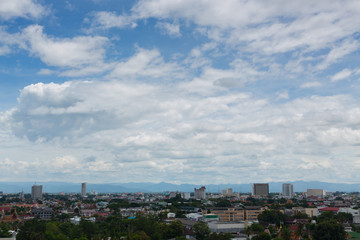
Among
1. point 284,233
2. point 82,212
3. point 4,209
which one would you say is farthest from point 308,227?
point 4,209

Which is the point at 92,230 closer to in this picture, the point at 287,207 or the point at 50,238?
the point at 50,238

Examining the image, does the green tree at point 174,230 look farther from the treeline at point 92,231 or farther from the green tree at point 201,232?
the green tree at point 201,232

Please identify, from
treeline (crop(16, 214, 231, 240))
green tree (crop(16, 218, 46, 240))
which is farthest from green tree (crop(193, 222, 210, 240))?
green tree (crop(16, 218, 46, 240))

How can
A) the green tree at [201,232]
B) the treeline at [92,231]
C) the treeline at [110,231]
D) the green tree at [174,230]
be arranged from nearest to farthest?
the treeline at [92,231], the treeline at [110,231], the green tree at [201,232], the green tree at [174,230]

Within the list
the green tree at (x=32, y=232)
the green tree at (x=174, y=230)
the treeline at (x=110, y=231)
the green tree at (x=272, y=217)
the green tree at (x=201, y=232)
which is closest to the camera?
the green tree at (x=32, y=232)

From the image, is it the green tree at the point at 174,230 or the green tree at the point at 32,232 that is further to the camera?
the green tree at the point at 174,230

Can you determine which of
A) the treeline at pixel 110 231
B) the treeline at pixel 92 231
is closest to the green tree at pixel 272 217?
the treeline at pixel 110 231

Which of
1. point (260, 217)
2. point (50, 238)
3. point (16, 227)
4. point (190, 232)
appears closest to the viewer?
point (50, 238)

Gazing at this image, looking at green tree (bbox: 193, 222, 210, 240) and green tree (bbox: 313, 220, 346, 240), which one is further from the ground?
green tree (bbox: 313, 220, 346, 240)

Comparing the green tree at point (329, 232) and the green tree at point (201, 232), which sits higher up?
the green tree at point (329, 232)

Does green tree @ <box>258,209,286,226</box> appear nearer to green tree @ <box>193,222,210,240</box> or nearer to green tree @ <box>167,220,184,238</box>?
green tree @ <box>193,222,210,240</box>

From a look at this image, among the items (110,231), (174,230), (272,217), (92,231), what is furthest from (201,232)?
(272,217)
